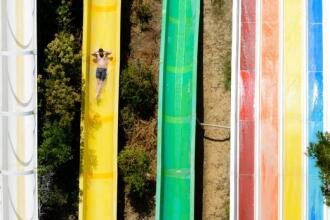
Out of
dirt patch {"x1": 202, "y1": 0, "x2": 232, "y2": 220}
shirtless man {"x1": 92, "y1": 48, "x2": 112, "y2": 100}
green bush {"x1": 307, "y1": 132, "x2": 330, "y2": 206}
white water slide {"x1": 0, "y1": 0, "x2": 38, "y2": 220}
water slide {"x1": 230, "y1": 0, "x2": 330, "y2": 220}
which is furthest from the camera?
dirt patch {"x1": 202, "y1": 0, "x2": 232, "y2": 220}

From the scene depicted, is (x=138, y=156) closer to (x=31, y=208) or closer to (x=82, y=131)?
(x=82, y=131)

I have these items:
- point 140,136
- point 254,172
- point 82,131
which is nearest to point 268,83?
point 254,172

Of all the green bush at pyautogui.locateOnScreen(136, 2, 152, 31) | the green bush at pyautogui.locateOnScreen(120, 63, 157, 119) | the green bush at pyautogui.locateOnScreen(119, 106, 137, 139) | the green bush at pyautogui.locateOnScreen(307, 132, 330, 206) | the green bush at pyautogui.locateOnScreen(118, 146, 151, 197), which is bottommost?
the green bush at pyautogui.locateOnScreen(118, 146, 151, 197)

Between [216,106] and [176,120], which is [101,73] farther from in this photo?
[216,106]

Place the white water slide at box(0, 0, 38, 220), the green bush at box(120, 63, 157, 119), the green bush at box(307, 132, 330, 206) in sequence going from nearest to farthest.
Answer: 1. the green bush at box(307, 132, 330, 206)
2. the white water slide at box(0, 0, 38, 220)
3. the green bush at box(120, 63, 157, 119)

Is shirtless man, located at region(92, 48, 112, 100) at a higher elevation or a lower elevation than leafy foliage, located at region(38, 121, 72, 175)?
higher

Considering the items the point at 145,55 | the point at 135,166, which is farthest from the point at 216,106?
the point at 135,166

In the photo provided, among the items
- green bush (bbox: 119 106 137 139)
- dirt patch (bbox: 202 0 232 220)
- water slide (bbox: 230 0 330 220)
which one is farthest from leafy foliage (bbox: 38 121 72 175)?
water slide (bbox: 230 0 330 220)

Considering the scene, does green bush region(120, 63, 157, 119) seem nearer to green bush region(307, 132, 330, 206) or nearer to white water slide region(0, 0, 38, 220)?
white water slide region(0, 0, 38, 220)
